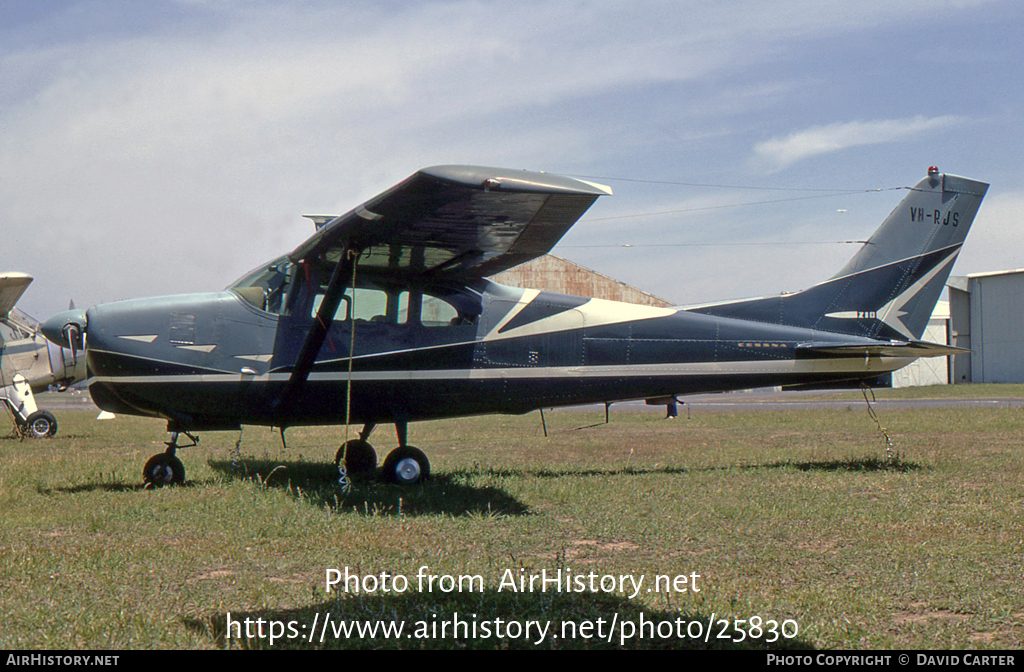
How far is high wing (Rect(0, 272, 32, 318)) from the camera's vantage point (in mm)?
14992

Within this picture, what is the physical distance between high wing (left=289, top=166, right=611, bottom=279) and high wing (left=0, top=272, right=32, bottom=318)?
405 inches

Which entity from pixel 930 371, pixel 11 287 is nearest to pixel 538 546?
pixel 11 287

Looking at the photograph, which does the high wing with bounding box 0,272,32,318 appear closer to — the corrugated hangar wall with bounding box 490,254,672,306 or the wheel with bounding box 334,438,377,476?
the wheel with bounding box 334,438,377,476

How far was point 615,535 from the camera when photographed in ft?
18.8

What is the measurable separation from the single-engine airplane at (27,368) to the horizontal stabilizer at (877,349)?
14.6 metres

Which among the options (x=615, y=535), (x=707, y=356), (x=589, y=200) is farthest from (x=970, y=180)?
(x=615, y=535)

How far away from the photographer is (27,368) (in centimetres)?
1723

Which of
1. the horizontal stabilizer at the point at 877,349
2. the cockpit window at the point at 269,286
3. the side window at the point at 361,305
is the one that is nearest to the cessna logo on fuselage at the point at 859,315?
the horizontal stabilizer at the point at 877,349

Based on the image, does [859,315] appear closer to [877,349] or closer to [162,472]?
[877,349]

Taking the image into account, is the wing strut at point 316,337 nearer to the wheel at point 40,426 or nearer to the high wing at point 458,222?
the high wing at point 458,222

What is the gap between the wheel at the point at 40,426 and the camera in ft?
53.5

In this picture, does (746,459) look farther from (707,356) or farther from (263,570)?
(263,570)

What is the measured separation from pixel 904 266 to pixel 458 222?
20.2 feet

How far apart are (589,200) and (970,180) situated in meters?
6.43
